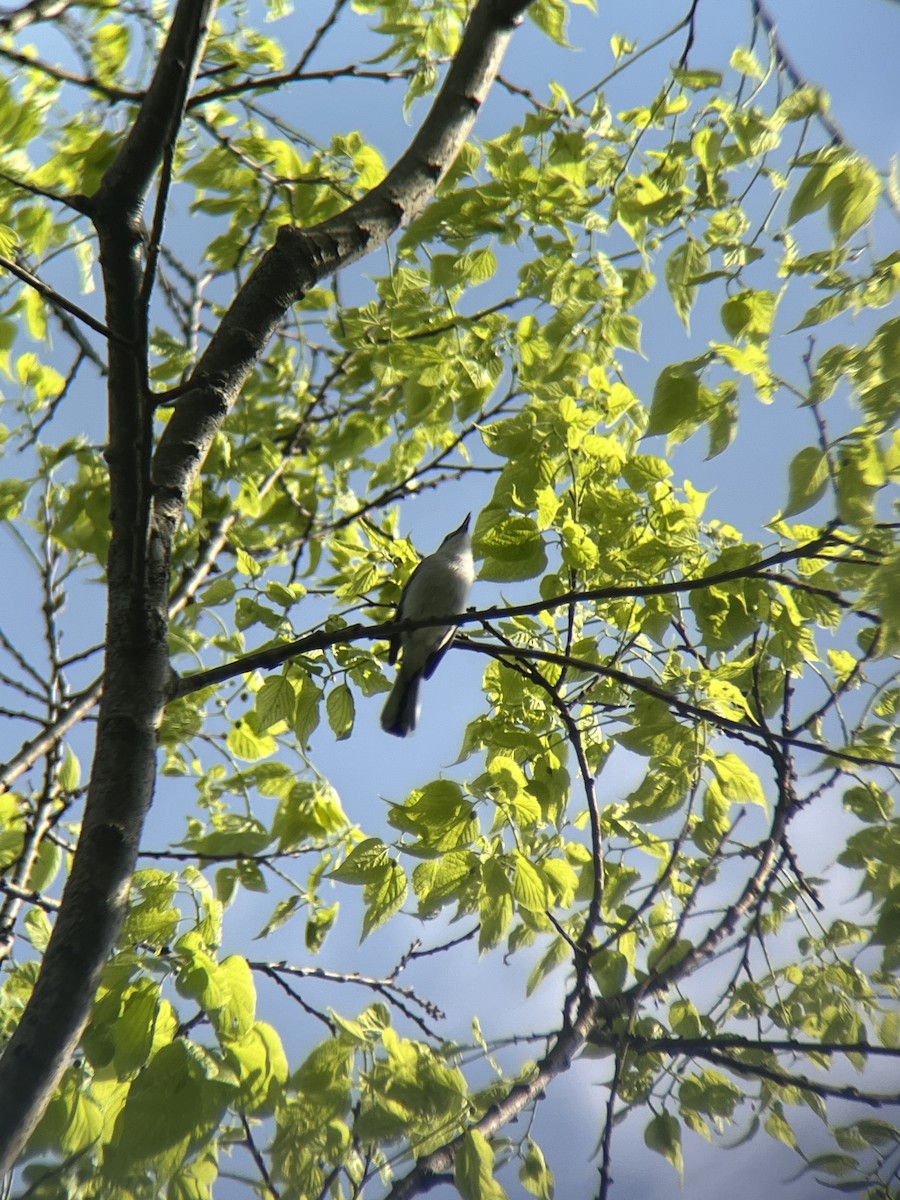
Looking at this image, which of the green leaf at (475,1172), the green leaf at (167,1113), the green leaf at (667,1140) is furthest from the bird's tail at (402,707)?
the green leaf at (167,1113)

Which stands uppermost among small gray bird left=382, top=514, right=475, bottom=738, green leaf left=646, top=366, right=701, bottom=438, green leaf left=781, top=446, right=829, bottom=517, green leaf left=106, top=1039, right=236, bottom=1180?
small gray bird left=382, top=514, right=475, bottom=738

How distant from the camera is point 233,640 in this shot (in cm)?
341

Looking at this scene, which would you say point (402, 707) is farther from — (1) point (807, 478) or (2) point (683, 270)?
(1) point (807, 478)

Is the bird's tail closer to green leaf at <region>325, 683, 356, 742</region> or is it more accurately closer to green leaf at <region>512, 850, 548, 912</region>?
green leaf at <region>325, 683, 356, 742</region>

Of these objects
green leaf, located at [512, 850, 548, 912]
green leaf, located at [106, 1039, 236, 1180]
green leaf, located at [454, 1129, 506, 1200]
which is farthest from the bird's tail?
green leaf, located at [106, 1039, 236, 1180]

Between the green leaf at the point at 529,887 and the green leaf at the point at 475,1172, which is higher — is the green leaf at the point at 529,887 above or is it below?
above

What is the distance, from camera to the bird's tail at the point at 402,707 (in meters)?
4.42

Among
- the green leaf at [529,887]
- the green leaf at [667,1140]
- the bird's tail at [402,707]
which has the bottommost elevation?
the green leaf at [667,1140]

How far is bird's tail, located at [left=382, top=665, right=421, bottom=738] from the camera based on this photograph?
Answer: 4.42 m

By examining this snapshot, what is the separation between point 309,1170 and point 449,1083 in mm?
399

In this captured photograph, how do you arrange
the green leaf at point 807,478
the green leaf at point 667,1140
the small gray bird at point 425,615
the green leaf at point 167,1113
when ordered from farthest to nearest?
1. the small gray bird at point 425,615
2. the green leaf at point 667,1140
3. the green leaf at point 807,478
4. the green leaf at point 167,1113

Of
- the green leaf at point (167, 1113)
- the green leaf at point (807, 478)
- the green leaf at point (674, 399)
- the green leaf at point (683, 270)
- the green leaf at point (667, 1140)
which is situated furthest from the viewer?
the green leaf at point (667, 1140)

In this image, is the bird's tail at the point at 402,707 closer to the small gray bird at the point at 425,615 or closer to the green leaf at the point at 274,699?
the small gray bird at the point at 425,615

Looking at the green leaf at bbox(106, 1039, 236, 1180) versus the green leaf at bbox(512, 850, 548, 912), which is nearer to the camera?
the green leaf at bbox(106, 1039, 236, 1180)
